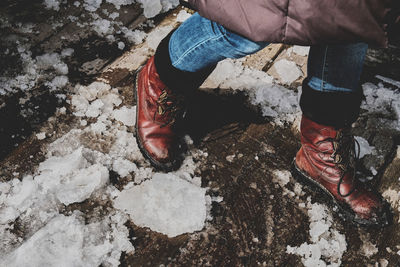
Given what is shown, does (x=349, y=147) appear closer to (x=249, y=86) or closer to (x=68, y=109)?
(x=249, y=86)

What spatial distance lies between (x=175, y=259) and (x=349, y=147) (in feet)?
2.42

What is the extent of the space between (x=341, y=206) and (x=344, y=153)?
201 mm

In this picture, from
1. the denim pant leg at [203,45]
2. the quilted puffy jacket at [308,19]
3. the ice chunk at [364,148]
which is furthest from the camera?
the ice chunk at [364,148]

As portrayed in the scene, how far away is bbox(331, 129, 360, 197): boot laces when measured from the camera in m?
1.22

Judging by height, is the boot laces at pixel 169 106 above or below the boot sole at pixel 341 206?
→ above

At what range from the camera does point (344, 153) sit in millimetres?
1254

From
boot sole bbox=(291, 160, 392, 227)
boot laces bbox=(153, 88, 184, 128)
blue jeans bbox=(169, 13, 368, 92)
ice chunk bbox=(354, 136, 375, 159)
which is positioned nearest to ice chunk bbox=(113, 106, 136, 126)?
boot laces bbox=(153, 88, 184, 128)

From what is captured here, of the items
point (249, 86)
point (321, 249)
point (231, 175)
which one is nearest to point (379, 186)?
point (321, 249)

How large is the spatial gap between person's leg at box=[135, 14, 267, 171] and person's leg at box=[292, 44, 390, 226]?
24 cm

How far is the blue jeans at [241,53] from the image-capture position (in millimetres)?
1015

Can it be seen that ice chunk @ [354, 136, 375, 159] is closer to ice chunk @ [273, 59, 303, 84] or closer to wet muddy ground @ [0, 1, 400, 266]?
wet muddy ground @ [0, 1, 400, 266]

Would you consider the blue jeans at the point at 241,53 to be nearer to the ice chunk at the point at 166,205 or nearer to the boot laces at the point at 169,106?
→ the boot laces at the point at 169,106

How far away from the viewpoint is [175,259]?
3.69 ft

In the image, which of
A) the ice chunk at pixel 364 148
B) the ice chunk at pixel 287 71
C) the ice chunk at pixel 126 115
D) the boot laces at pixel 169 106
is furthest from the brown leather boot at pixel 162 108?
the ice chunk at pixel 364 148
